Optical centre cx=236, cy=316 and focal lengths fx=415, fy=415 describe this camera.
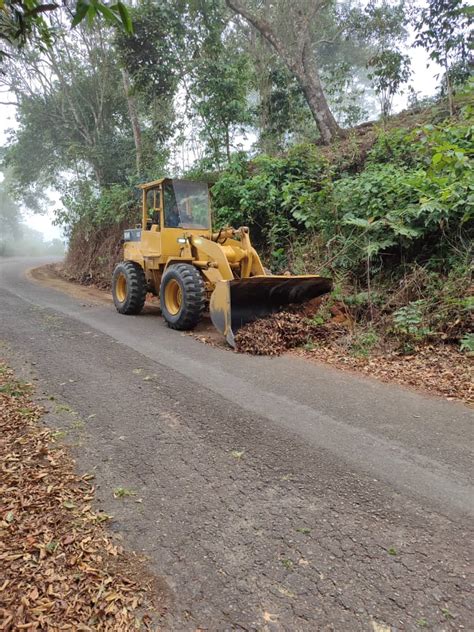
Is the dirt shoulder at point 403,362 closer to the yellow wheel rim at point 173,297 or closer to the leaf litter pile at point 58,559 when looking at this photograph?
the yellow wheel rim at point 173,297

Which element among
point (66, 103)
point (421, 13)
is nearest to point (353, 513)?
point (421, 13)

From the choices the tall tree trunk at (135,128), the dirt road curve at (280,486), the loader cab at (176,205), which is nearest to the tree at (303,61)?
the tall tree trunk at (135,128)

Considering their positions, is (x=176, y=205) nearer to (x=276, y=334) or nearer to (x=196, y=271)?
(x=196, y=271)

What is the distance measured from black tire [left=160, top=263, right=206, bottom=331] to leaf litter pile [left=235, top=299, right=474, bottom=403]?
0.91 m

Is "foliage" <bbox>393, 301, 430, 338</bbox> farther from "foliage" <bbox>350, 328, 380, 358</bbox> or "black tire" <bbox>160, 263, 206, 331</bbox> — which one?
"black tire" <bbox>160, 263, 206, 331</bbox>

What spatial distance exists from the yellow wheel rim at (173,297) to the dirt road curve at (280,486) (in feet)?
7.11

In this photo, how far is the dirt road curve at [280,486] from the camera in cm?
181

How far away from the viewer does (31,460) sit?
2859 millimetres

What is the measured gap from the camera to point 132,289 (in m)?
8.17

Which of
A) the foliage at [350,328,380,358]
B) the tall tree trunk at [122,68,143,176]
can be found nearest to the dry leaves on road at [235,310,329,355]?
the foliage at [350,328,380,358]

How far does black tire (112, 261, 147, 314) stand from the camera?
323 inches

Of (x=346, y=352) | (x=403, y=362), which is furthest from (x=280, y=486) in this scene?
(x=346, y=352)

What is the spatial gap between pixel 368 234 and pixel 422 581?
5.80 m

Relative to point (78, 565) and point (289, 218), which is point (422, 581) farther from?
point (289, 218)
